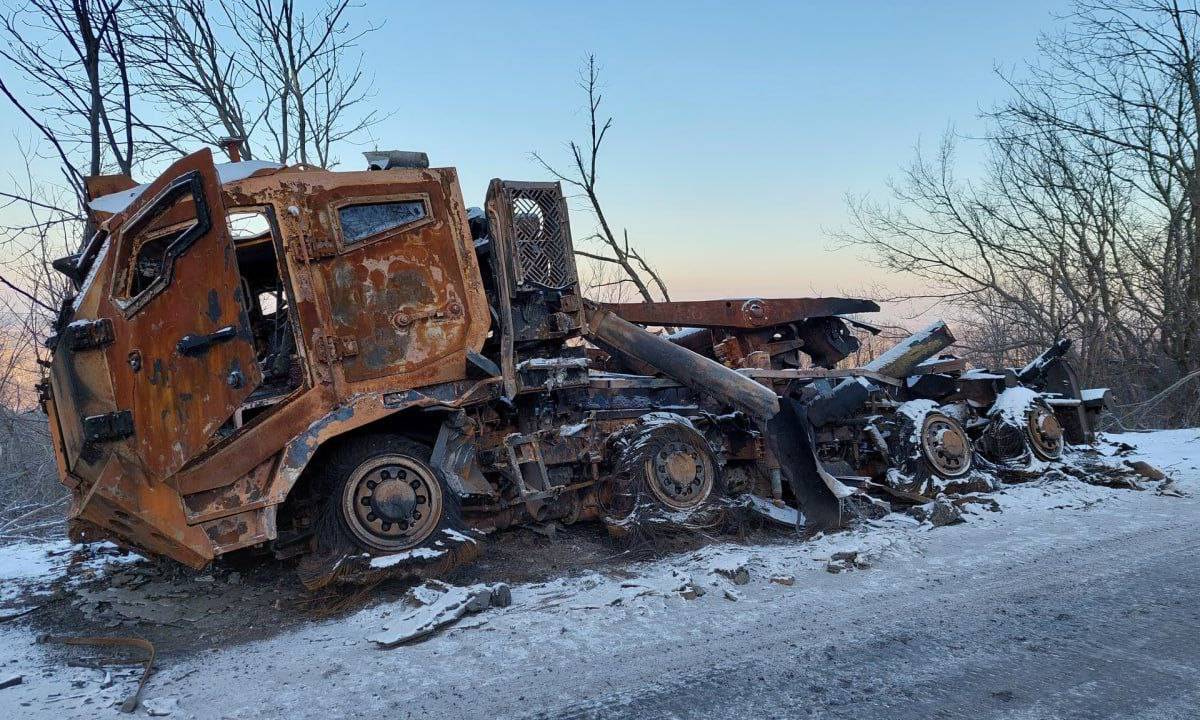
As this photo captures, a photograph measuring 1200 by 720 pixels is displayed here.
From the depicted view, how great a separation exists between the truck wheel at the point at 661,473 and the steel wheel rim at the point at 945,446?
2419 millimetres

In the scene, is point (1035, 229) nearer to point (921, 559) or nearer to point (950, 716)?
point (921, 559)

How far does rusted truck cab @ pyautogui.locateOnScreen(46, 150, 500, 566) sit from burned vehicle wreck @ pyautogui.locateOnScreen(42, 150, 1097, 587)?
0.5 inches

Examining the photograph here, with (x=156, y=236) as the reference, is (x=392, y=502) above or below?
below

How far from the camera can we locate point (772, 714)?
316cm

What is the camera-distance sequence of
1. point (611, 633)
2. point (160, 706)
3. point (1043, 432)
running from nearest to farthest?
point (160, 706) < point (611, 633) < point (1043, 432)

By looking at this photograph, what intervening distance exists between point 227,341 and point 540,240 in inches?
100

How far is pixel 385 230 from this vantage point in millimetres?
5457

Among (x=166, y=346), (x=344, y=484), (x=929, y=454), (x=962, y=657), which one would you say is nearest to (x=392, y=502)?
(x=344, y=484)

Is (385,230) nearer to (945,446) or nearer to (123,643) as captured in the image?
(123,643)

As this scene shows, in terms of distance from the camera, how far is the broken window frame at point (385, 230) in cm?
530

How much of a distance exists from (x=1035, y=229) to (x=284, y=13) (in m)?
16.2

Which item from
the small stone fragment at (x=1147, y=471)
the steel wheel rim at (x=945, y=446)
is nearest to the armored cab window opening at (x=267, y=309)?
the steel wheel rim at (x=945, y=446)

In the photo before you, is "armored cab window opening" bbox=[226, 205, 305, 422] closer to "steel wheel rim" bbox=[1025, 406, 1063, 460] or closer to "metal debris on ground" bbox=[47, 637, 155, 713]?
"metal debris on ground" bbox=[47, 637, 155, 713]

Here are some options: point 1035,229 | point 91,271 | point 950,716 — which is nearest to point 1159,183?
point 1035,229
